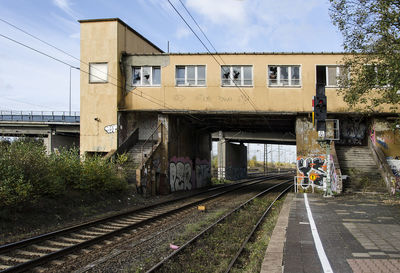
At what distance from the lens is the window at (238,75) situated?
21.5m

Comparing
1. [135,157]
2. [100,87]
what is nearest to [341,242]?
[135,157]

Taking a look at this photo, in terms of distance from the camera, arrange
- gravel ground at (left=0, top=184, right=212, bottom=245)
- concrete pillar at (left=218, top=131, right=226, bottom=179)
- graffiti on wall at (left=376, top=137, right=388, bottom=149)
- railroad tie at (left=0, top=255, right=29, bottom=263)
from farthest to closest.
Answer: concrete pillar at (left=218, top=131, right=226, bottom=179), graffiti on wall at (left=376, top=137, right=388, bottom=149), gravel ground at (left=0, top=184, right=212, bottom=245), railroad tie at (left=0, top=255, right=29, bottom=263)

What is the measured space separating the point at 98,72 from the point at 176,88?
15.8 ft

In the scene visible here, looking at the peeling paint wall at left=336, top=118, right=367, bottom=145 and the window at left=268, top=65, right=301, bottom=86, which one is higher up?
the window at left=268, top=65, right=301, bottom=86

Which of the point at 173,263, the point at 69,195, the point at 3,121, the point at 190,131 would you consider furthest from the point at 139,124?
the point at 3,121

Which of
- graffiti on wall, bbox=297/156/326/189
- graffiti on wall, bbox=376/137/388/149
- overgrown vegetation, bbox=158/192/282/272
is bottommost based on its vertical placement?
overgrown vegetation, bbox=158/192/282/272

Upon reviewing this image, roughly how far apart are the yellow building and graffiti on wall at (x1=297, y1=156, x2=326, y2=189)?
1.40ft

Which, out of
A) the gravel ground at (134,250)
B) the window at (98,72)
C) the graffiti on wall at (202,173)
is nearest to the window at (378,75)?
the gravel ground at (134,250)

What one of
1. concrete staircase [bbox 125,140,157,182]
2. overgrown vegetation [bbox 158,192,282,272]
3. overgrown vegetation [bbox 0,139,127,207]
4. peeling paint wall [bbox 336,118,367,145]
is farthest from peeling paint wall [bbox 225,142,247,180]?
overgrown vegetation [bbox 158,192,282,272]

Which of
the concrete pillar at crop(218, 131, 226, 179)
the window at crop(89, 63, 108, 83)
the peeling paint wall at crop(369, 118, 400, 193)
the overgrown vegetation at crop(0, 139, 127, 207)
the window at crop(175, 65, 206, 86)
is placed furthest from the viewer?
the concrete pillar at crop(218, 131, 226, 179)

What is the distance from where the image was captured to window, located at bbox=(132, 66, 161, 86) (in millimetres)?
22000

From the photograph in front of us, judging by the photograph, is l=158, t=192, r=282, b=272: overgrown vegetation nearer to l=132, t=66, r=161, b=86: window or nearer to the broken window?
l=132, t=66, r=161, b=86: window

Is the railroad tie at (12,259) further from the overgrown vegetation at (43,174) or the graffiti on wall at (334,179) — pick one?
the graffiti on wall at (334,179)

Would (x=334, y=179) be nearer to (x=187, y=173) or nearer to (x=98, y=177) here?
(x=187, y=173)
